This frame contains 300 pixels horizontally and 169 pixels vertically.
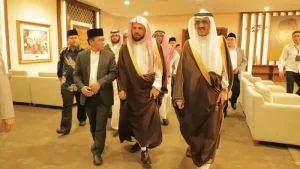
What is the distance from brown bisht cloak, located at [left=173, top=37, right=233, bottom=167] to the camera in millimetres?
2172

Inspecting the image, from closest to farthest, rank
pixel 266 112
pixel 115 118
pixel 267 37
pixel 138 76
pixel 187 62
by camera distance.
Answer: pixel 187 62
pixel 138 76
pixel 266 112
pixel 115 118
pixel 267 37

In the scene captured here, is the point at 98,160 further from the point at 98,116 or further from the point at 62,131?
the point at 62,131

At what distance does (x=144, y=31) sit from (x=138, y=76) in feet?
1.56

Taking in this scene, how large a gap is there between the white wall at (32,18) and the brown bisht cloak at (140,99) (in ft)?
13.4

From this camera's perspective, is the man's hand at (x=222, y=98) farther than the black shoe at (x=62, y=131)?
No

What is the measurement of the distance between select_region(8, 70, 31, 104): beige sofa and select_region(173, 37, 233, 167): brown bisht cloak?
13.6 feet

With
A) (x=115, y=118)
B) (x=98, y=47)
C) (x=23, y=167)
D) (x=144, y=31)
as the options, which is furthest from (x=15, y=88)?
(x=144, y=31)

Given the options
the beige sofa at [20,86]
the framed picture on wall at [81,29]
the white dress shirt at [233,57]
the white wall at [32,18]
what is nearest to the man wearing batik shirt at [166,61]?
the white dress shirt at [233,57]

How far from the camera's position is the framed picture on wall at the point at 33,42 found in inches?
225

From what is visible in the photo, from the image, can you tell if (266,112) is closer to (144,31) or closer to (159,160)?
(159,160)

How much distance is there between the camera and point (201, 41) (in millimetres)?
2244

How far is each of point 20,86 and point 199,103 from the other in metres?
4.48

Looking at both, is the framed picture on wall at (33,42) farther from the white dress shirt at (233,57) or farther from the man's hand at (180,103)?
the man's hand at (180,103)

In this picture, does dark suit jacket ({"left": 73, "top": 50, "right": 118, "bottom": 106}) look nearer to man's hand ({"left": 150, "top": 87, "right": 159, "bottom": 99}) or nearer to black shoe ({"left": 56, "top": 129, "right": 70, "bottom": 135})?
man's hand ({"left": 150, "top": 87, "right": 159, "bottom": 99})
